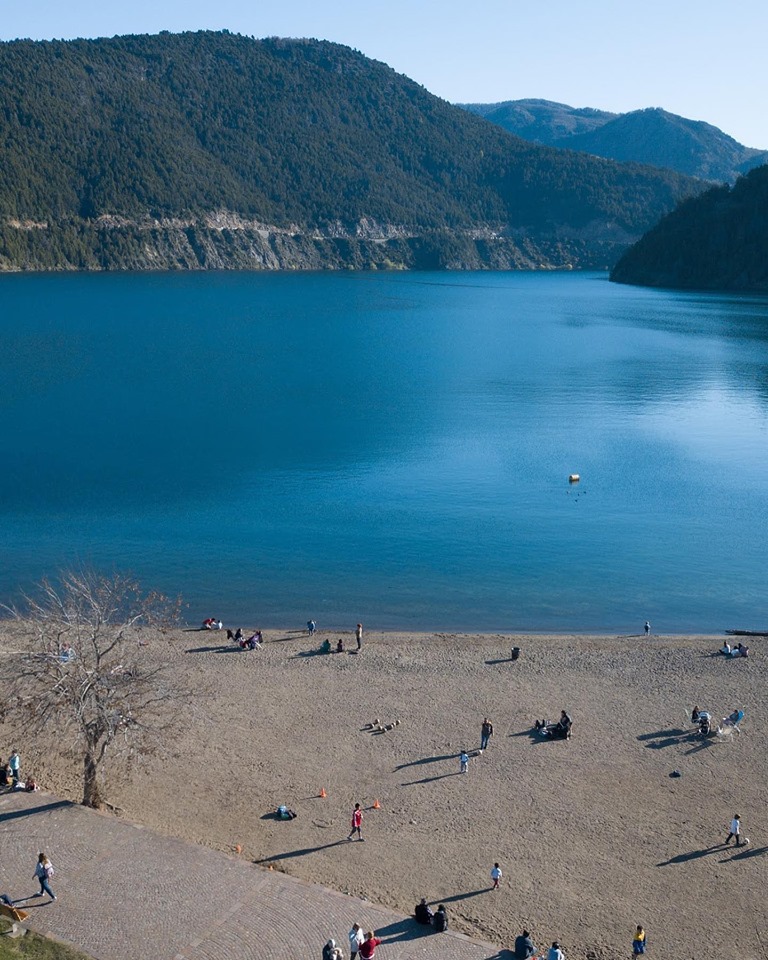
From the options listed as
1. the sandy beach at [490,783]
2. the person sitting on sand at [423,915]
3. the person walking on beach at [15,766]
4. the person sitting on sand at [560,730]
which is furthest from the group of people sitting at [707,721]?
the person walking on beach at [15,766]

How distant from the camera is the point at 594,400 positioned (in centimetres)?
10862

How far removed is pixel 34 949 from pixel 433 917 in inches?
369

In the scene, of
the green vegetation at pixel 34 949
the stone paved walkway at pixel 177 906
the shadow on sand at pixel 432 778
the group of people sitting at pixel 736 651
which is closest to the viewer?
the green vegetation at pixel 34 949

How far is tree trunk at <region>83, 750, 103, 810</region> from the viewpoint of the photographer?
27.7 metres

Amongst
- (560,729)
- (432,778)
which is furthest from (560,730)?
(432,778)

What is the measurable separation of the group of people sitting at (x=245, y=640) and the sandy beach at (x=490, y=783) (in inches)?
18.5

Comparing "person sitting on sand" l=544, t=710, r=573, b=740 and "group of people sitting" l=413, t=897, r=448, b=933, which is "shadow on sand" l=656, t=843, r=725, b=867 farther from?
"group of people sitting" l=413, t=897, r=448, b=933

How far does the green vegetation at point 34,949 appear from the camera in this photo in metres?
21.0

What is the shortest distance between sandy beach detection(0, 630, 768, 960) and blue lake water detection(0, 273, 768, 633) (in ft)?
22.7

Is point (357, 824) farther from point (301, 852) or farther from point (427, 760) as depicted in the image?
point (427, 760)

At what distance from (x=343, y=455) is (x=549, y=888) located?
5630 cm

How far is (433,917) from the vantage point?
2333 cm

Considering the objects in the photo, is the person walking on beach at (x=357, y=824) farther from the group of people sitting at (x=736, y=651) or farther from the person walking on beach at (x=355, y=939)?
the group of people sitting at (x=736, y=651)

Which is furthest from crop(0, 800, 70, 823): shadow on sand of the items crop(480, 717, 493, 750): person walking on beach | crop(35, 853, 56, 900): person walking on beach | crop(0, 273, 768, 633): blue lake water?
crop(0, 273, 768, 633): blue lake water
